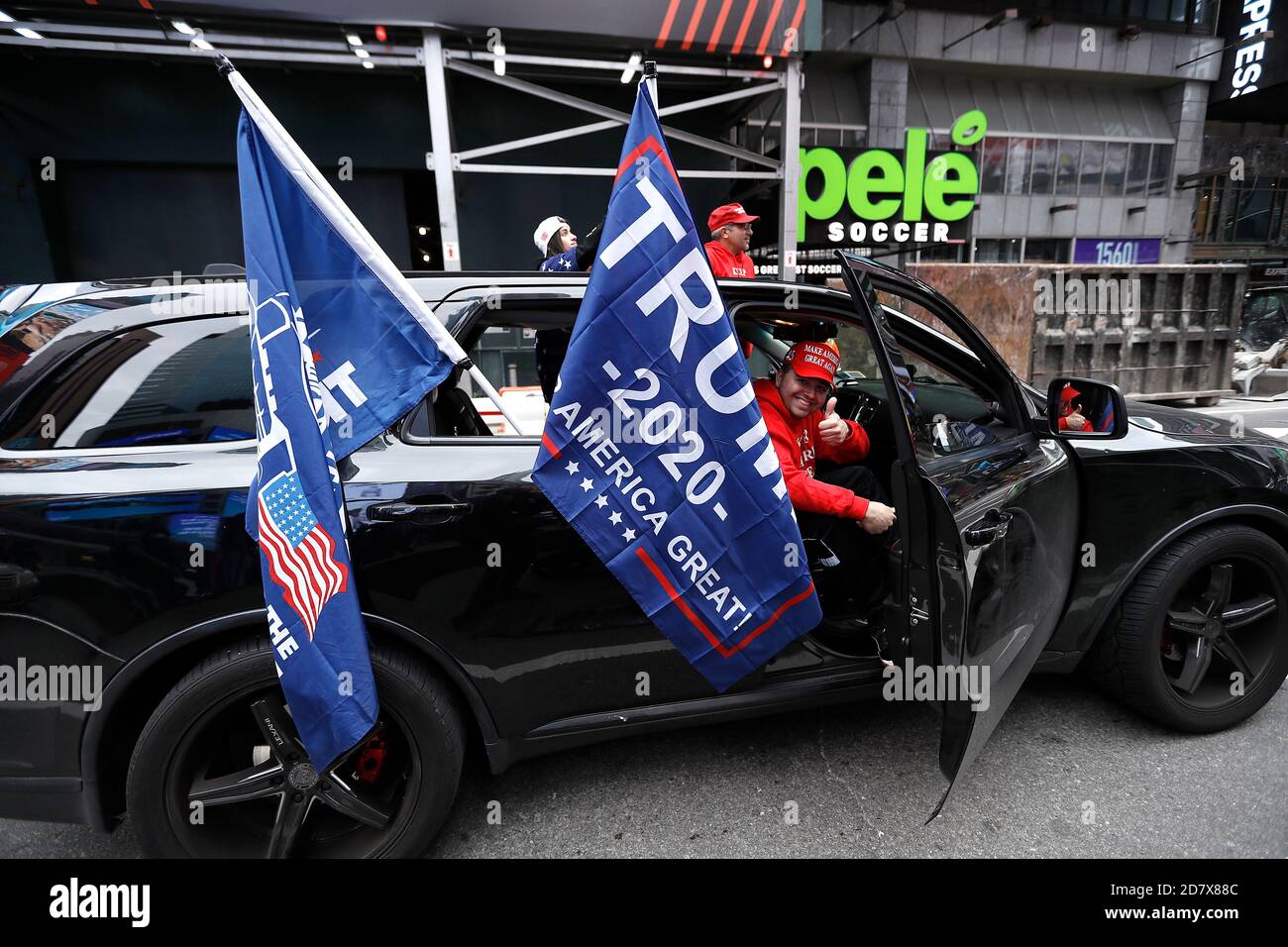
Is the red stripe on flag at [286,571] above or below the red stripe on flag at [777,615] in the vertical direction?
above

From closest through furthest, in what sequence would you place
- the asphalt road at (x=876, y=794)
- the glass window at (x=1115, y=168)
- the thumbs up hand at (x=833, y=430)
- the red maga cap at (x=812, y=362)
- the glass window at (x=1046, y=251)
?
the asphalt road at (x=876, y=794) < the red maga cap at (x=812, y=362) < the thumbs up hand at (x=833, y=430) < the glass window at (x=1046, y=251) < the glass window at (x=1115, y=168)

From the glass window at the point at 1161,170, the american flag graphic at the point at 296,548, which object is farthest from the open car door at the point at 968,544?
the glass window at the point at 1161,170

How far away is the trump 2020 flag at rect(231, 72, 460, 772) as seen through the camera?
162 cm

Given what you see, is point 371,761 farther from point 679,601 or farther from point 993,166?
point 993,166

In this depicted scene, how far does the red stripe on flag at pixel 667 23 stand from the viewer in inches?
305

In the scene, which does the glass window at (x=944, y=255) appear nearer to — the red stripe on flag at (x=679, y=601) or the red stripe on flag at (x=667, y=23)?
the red stripe on flag at (x=667, y=23)

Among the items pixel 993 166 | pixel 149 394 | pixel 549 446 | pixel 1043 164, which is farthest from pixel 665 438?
pixel 1043 164

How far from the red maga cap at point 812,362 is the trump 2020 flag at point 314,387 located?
4.02 feet

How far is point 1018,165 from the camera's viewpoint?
658 inches

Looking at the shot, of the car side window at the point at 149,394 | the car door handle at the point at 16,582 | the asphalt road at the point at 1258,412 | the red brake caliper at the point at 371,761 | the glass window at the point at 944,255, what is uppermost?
the glass window at the point at 944,255

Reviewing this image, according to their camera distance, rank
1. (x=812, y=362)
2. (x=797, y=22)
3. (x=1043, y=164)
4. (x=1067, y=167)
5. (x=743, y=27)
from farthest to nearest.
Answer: (x=1067, y=167), (x=1043, y=164), (x=797, y=22), (x=743, y=27), (x=812, y=362)

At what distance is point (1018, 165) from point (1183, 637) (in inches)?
Result: 722

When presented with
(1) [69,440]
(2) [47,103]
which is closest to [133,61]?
(2) [47,103]
